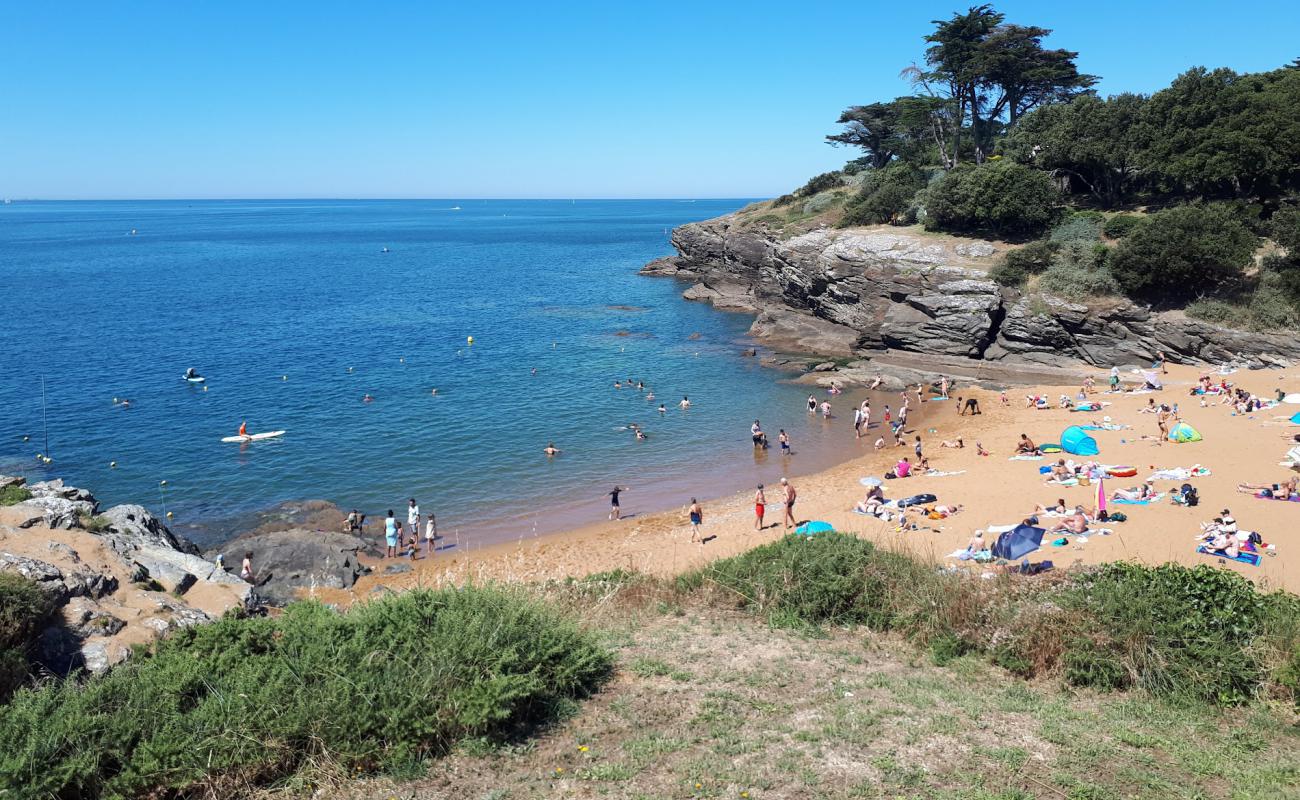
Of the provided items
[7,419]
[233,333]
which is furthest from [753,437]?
[233,333]

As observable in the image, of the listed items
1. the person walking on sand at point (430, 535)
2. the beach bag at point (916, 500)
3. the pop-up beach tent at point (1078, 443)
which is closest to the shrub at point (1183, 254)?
the pop-up beach tent at point (1078, 443)

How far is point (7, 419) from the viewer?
3225 centimetres

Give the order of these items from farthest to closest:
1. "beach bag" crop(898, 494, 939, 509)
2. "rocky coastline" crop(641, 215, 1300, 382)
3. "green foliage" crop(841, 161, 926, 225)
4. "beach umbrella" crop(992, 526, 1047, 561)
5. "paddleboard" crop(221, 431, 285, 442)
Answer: "green foliage" crop(841, 161, 926, 225) < "rocky coastline" crop(641, 215, 1300, 382) < "paddleboard" crop(221, 431, 285, 442) < "beach bag" crop(898, 494, 939, 509) < "beach umbrella" crop(992, 526, 1047, 561)

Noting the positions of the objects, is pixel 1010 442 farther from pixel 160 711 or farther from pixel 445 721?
pixel 160 711

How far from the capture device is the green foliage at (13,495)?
15.6 metres

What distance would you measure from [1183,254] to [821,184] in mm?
41095

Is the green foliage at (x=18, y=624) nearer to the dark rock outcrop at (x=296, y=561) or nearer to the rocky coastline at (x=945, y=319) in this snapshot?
the dark rock outcrop at (x=296, y=561)

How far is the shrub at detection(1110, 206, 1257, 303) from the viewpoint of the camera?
1357 inches

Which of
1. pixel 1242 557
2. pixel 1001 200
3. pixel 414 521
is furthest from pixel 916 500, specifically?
pixel 1001 200

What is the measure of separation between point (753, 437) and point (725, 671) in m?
20.3

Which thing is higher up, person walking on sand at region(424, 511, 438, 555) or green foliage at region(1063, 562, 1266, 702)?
green foliage at region(1063, 562, 1266, 702)

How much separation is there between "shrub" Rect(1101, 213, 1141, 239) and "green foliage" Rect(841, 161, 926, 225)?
496 inches

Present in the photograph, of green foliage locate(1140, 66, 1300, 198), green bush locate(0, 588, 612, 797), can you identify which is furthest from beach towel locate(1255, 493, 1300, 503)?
green foliage locate(1140, 66, 1300, 198)

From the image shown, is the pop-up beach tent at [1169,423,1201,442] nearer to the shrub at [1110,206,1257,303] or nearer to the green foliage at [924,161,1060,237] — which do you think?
the shrub at [1110,206,1257,303]
